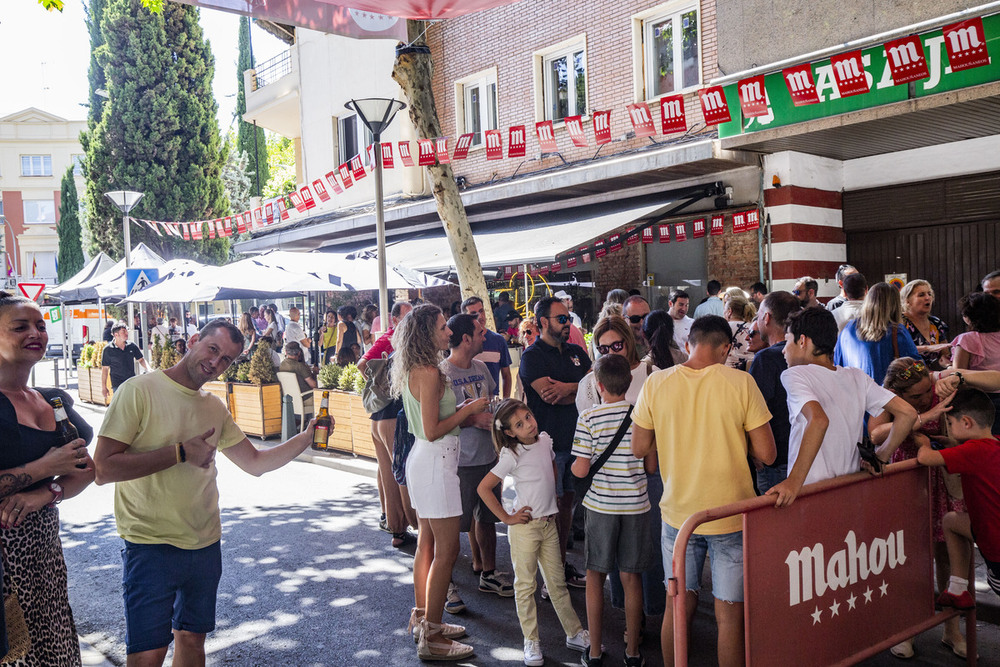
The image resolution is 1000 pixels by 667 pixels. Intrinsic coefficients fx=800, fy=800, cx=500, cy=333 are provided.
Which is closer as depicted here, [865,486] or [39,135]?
[865,486]

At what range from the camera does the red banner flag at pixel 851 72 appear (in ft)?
30.7

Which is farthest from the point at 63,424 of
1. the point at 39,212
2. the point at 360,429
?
the point at 39,212

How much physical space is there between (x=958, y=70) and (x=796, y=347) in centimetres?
668

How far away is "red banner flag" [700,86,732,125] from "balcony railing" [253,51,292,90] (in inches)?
675

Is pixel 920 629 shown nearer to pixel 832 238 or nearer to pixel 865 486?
pixel 865 486

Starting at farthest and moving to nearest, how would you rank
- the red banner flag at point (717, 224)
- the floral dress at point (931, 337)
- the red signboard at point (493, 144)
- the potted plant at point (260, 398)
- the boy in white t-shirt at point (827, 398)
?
the red banner flag at point (717, 224) < the red signboard at point (493, 144) < the potted plant at point (260, 398) < the floral dress at point (931, 337) < the boy in white t-shirt at point (827, 398)

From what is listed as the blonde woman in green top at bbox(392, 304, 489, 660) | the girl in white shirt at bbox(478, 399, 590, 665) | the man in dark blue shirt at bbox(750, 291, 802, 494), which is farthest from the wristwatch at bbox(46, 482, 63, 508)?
the man in dark blue shirt at bbox(750, 291, 802, 494)

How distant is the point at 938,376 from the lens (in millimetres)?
5066

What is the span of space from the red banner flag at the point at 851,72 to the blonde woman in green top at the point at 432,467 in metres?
7.10

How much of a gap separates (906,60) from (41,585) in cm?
942

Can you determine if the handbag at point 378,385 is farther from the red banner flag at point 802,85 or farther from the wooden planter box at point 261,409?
the wooden planter box at point 261,409

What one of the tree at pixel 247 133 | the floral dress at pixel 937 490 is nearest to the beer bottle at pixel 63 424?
the floral dress at pixel 937 490

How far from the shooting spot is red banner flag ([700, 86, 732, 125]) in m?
10.2

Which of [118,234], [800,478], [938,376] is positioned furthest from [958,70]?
[118,234]
